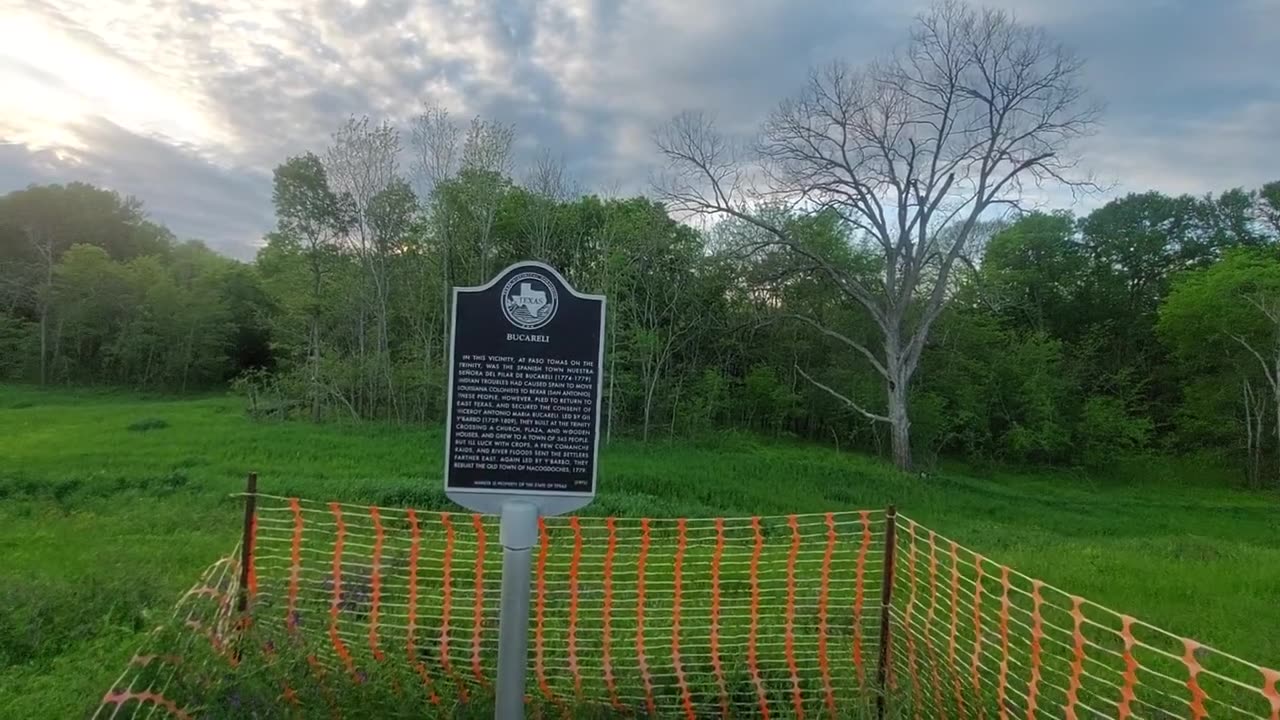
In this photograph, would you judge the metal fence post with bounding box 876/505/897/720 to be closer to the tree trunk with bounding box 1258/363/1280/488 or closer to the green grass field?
the green grass field

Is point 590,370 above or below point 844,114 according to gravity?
below

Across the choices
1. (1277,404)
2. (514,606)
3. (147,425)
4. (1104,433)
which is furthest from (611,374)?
(1277,404)

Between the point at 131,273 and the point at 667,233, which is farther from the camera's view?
the point at 131,273

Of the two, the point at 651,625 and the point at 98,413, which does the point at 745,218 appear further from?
the point at 98,413

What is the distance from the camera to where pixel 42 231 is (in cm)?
4700

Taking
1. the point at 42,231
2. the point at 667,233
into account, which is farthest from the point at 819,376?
the point at 42,231

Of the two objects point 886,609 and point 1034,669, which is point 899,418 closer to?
point 886,609

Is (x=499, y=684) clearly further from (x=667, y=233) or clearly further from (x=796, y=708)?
(x=667, y=233)

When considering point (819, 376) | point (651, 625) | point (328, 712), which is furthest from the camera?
point (819, 376)

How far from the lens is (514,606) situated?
11.1 feet

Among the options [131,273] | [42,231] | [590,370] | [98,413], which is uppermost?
[42,231]

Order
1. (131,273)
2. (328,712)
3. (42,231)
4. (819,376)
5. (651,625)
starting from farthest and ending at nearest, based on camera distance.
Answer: (42,231)
(131,273)
(819,376)
(651,625)
(328,712)

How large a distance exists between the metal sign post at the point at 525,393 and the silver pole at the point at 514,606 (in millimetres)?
158

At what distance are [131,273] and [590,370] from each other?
141 feet
